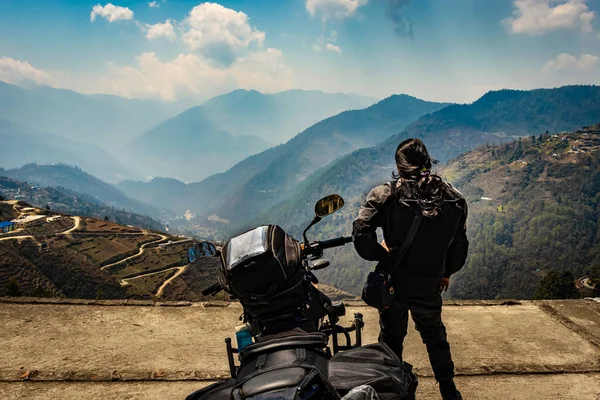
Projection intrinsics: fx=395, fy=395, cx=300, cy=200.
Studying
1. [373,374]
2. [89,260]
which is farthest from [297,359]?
[89,260]

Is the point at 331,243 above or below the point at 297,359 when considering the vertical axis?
above

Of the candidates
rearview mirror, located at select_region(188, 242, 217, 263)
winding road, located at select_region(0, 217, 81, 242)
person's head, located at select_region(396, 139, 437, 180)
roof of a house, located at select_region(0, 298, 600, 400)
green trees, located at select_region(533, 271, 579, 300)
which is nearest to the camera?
rearview mirror, located at select_region(188, 242, 217, 263)

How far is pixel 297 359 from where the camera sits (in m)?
1.72

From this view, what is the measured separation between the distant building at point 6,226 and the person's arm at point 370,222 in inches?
3953

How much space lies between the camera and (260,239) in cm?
229

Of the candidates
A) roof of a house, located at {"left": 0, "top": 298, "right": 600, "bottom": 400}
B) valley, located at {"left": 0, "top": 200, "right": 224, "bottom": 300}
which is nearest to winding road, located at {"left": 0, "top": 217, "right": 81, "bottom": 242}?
valley, located at {"left": 0, "top": 200, "right": 224, "bottom": 300}

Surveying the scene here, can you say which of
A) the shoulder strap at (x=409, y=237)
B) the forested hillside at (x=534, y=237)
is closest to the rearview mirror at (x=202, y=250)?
the shoulder strap at (x=409, y=237)

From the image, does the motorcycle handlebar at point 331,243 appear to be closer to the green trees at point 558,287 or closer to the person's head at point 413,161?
the person's head at point 413,161

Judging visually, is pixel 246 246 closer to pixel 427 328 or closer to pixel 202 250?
pixel 202 250

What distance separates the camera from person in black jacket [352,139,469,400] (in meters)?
3.47

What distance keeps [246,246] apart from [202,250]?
0.80 meters

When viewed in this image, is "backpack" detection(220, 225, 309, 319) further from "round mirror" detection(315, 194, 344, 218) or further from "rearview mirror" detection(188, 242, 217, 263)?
"round mirror" detection(315, 194, 344, 218)

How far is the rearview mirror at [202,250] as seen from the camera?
9.43ft

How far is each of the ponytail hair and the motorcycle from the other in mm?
1223
